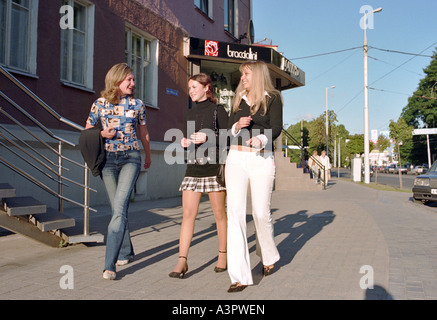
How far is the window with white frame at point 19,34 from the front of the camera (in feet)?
24.2

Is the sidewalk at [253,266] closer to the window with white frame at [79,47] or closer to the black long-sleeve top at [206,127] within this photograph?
the black long-sleeve top at [206,127]

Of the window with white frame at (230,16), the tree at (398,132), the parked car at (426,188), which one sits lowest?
the parked car at (426,188)

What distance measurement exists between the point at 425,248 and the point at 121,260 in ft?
12.7

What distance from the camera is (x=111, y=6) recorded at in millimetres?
10086

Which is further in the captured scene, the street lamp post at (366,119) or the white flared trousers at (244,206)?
the street lamp post at (366,119)

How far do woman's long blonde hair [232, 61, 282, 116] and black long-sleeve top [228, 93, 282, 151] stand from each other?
0.04 m

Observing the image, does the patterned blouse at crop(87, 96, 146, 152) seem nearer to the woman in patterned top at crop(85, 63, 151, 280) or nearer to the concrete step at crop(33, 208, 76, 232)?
the woman in patterned top at crop(85, 63, 151, 280)

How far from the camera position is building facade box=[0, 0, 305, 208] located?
7777 millimetres

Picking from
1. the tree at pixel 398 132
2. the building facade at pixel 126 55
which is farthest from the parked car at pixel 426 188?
the tree at pixel 398 132

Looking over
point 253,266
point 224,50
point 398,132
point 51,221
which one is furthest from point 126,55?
point 398,132

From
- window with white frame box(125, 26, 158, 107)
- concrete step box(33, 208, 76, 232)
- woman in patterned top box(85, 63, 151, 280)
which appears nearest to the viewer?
woman in patterned top box(85, 63, 151, 280)

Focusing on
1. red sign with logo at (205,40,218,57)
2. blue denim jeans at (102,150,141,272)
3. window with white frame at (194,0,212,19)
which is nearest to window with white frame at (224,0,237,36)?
window with white frame at (194,0,212,19)

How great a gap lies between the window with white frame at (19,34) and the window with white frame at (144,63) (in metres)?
3.57

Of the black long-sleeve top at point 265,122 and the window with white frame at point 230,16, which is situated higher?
the window with white frame at point 230,16
